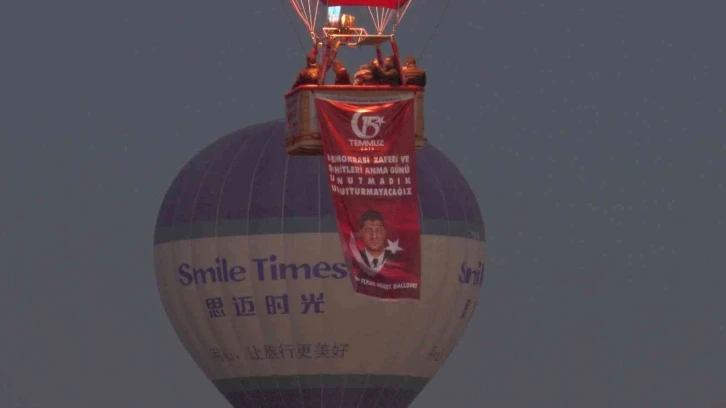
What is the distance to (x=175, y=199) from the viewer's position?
217 feet

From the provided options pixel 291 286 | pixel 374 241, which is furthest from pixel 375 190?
pixel 291 286

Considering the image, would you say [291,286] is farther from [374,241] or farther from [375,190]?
[374,241]

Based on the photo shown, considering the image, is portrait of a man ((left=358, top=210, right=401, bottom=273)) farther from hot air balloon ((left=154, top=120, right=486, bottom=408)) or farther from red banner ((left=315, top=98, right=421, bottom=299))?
hot air balloon ((left=154, top=120, right=486, bottom=408))

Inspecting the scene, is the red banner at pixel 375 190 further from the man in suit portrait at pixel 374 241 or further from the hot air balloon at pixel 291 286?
the hot air balloon at pixel 291 286

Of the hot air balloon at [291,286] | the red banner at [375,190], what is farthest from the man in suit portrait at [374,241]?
the hot air balloon at [291,286]

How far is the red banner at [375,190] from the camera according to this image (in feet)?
163

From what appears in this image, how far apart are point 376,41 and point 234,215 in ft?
48.3

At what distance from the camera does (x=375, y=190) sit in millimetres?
50219

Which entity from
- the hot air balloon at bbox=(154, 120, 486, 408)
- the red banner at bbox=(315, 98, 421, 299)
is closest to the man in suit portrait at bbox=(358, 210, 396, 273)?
the red banner at bbox=(315, 98, 421, 299)

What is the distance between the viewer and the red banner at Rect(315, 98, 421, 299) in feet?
163

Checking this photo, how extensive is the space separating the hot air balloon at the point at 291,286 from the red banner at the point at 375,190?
1364cm

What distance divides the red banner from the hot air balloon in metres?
13.6

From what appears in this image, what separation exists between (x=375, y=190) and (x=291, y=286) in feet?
46.8

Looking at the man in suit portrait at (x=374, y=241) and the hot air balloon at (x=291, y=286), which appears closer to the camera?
the man in suit portrait at (x=374, y=241)
